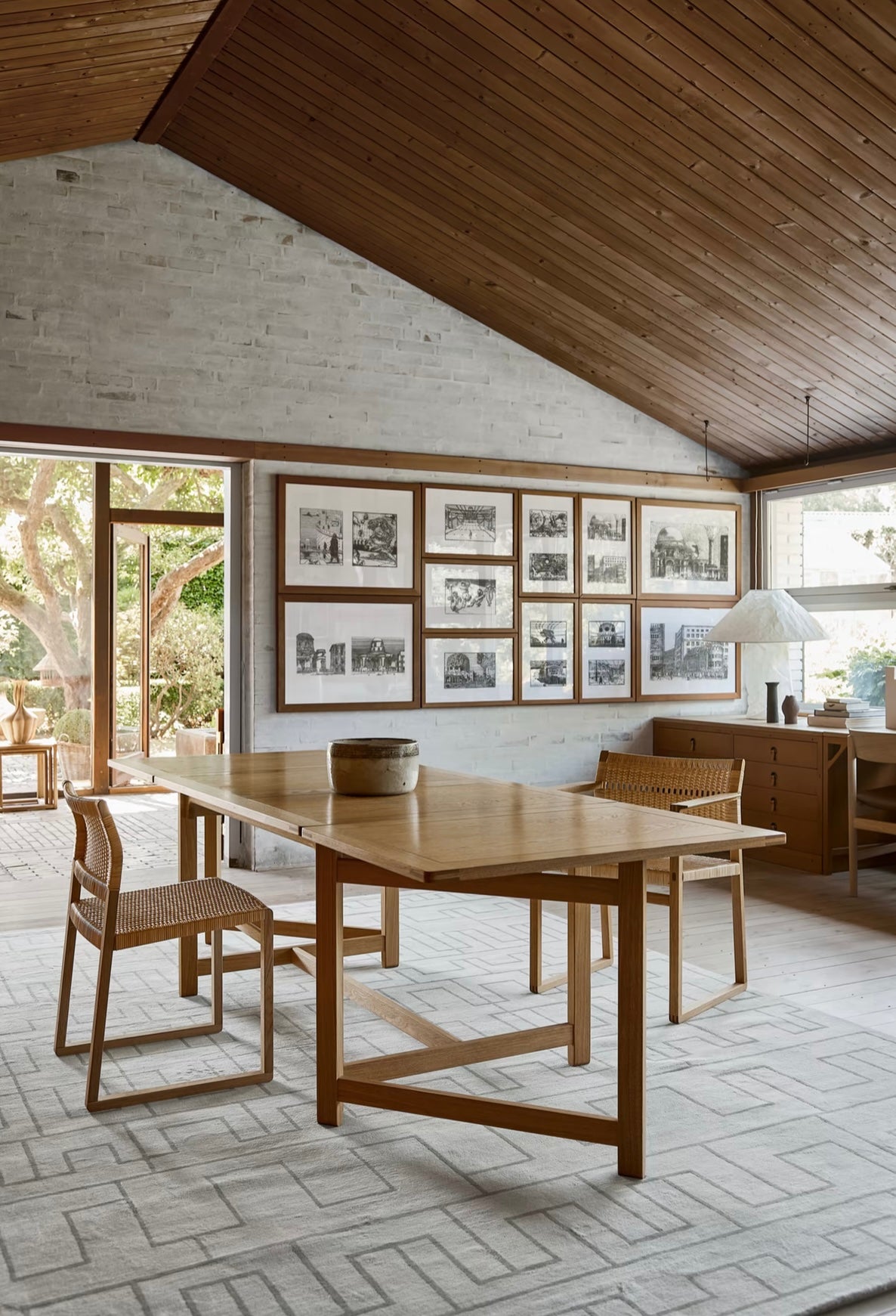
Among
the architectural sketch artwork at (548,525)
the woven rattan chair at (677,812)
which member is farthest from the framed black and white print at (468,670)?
the woven rattan chair at (677,812)

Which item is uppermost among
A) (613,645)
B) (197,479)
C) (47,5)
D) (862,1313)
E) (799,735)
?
(47,5)

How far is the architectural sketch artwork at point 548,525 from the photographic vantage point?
7.14 m

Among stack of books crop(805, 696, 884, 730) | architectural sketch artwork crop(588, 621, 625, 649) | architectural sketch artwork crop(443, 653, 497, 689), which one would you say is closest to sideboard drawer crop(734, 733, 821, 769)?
stack of books crop(805, 696, 884, 730)

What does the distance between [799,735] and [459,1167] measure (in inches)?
166

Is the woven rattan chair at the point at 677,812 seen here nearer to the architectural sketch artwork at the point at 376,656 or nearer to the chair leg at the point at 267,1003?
the chair leg at the point at 267,1003

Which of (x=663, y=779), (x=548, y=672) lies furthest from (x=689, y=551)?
(x=663, y=779)

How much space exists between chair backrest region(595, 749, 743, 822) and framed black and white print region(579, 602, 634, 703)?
2.81 meters

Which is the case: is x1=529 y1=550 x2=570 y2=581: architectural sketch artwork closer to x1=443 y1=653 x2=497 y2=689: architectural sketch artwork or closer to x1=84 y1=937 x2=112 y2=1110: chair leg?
x1=443 y1=653 x2=497 y2=689: architectural sketch artwork

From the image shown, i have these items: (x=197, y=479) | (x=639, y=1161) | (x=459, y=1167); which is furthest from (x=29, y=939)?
(x=197, y=479)

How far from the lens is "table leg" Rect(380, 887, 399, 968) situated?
4.45 meters

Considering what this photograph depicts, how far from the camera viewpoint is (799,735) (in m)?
6.43

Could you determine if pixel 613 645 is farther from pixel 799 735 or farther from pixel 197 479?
pixel 197 479

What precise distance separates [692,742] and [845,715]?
42.3 inches

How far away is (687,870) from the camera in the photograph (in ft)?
13.0
